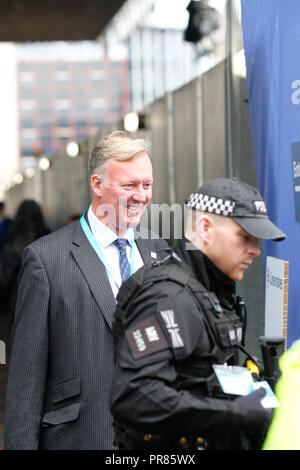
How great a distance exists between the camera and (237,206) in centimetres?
205

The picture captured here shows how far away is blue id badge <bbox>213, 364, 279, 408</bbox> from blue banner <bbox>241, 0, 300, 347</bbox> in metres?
1.10

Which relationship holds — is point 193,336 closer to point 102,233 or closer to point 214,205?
point 214,205

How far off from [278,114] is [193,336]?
1651mm

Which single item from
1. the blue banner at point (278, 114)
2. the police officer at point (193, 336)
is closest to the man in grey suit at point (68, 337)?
the police officer at point (193, 336)

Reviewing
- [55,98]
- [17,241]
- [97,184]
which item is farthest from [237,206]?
[55,98]

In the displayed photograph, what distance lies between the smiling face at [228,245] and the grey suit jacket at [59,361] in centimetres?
76

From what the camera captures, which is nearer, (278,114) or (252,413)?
(252,413)

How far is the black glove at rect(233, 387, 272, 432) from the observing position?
1900 millimetres

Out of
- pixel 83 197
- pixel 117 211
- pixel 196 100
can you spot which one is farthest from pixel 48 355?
pixel 83 197

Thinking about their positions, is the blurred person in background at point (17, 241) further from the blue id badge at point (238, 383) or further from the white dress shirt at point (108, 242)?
the blue id badge at point (238, 383)

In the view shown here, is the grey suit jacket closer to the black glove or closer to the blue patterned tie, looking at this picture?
the blue patterned tie

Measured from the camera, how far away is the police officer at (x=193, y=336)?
1896mm

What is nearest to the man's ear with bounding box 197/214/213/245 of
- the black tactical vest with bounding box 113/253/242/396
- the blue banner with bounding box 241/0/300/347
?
the black tactical vest with bounding box 113/253/242/396
